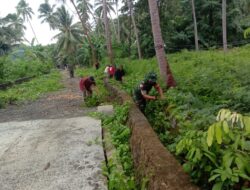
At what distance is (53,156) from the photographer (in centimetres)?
660

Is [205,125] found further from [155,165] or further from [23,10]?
[23,10]

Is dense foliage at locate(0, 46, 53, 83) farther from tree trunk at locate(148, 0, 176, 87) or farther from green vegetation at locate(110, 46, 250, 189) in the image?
green vegetation at locate(110, 46, 250, 189)

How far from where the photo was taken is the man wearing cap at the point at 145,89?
868 cm

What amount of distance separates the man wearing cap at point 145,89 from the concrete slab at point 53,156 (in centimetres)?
133

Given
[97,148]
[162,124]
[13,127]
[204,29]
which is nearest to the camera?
[97,148]

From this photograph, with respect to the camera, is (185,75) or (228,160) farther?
(185,75)

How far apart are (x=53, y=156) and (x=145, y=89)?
11.0 feet

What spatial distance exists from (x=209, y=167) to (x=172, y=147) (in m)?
2.25

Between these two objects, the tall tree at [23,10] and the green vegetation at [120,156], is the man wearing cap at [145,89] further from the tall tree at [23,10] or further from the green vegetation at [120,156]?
the tall tree at [23,10]

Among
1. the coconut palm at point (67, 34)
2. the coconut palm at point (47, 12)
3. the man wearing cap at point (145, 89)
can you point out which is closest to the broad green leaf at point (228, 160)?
the man wearing cap at point (145, 89)

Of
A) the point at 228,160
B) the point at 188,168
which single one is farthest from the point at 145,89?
the point at 228,160

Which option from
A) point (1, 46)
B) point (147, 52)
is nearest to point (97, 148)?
point (147, 52)

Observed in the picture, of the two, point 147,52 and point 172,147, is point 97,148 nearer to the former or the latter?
point 172,147

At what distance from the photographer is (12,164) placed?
20.8ft
